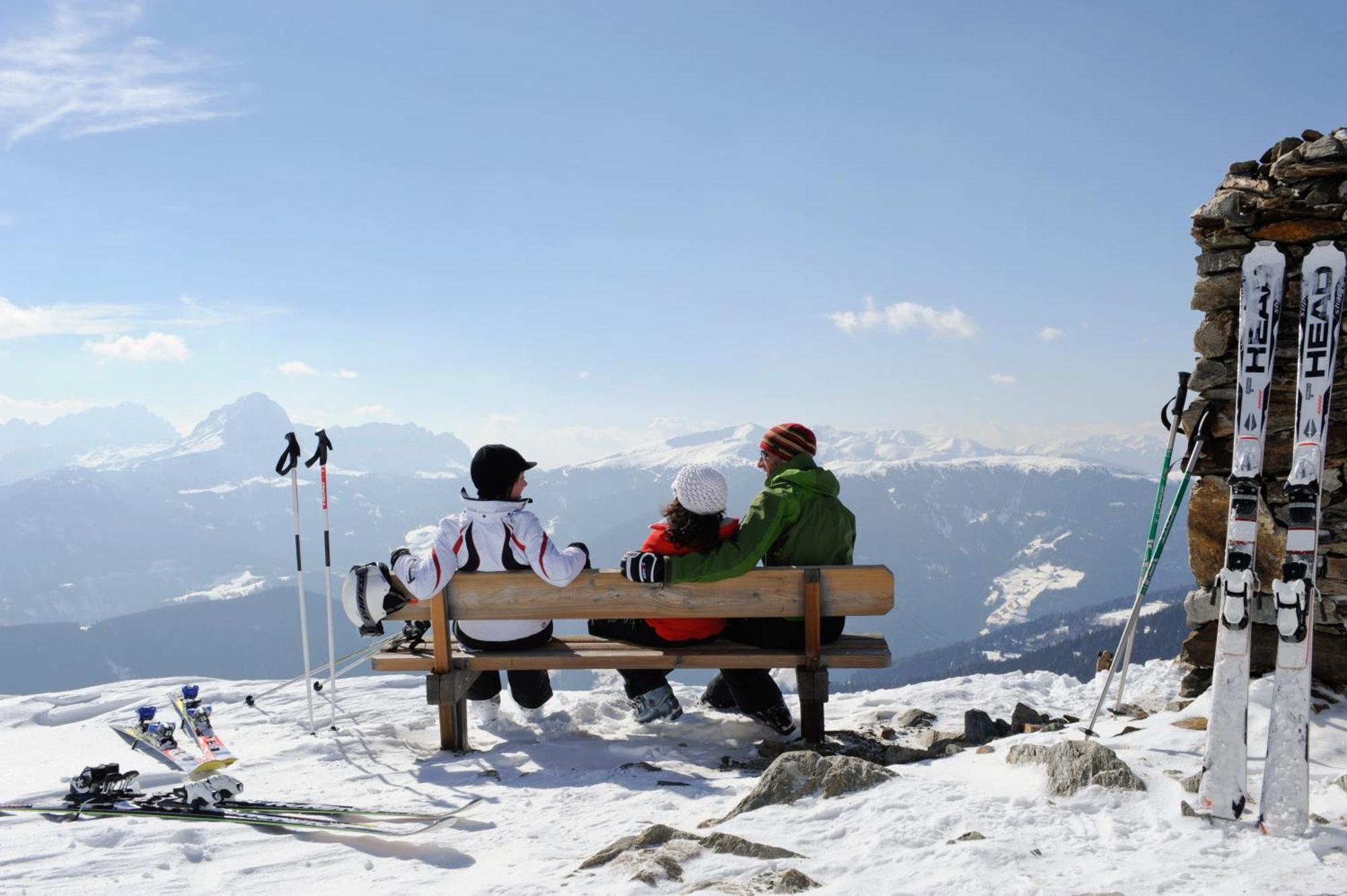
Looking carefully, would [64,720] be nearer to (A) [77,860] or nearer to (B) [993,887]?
(A) [77,860]

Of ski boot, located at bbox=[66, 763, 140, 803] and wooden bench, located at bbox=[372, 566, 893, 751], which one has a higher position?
wooden bench, located at bbox=[372, 566, 893, 751]

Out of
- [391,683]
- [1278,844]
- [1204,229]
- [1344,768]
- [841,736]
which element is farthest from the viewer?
[391,683]

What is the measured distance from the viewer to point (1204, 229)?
22.5 ft

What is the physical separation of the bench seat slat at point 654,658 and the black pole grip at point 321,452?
2268 millimetres

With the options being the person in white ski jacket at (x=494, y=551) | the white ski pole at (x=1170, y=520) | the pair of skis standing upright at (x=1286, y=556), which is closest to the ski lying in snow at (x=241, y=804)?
the person in white ski jacket at (x=494, y=551)

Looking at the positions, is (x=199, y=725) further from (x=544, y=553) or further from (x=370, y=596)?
(x=544, y=553)

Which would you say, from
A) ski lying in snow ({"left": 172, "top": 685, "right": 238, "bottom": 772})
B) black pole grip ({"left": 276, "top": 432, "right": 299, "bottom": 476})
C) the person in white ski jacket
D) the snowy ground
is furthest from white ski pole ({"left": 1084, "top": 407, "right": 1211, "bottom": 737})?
black pole grip ({"left": 276, "top": 432, "right": 299, "bottom": 476})

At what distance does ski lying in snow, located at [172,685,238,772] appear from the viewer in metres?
6.18

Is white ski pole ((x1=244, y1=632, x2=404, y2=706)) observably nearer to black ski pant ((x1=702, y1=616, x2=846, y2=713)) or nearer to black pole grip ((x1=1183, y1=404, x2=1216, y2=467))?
black ski pant ((x1=702, y1=616, x2=846, y2=713))

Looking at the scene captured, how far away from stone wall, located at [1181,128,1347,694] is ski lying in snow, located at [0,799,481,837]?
5984 millimetres

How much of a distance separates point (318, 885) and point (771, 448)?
4334mm

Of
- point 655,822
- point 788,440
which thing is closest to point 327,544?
point 788,440

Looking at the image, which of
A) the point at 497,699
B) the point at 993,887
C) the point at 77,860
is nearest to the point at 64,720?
the point at 497,699

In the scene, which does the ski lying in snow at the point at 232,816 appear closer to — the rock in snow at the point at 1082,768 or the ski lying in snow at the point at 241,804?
the ski lying in snow at the point at 241,804
